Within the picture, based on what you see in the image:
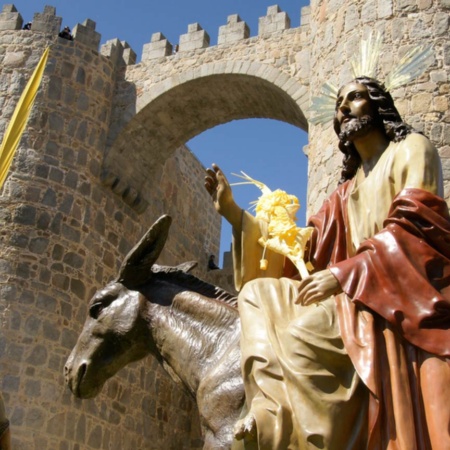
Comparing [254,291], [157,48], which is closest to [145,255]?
[254,291]

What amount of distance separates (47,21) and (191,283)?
9558 millimetres

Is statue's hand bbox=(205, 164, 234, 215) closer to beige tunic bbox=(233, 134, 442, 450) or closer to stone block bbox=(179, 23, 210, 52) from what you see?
beige tunic bbox=(233, 134, 442, 450)

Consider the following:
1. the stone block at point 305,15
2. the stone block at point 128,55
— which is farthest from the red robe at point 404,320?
the stone block at point 128,55

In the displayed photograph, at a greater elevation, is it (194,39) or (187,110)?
(194,39)

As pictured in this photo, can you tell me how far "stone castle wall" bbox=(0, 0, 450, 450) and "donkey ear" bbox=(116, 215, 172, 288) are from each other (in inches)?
191

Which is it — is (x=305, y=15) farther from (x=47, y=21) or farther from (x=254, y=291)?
(x=254, y=291)

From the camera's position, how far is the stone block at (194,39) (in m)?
12.7

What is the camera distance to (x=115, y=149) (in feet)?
40.3

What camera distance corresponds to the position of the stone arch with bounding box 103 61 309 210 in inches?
466

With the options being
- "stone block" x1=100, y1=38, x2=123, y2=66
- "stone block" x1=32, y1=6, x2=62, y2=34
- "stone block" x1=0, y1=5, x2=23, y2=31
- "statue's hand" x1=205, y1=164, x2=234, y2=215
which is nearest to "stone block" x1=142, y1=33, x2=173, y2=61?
"stone block" x1=100, y1=38, x2=123, y2=66

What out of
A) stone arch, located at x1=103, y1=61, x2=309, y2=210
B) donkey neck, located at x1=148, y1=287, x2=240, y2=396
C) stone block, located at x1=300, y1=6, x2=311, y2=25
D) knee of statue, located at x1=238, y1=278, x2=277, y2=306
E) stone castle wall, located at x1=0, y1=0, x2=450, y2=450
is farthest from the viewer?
stone block, located at x1=300, y1=6, x2=311, y2=25

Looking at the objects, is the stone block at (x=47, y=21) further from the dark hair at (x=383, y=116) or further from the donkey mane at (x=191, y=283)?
the dark hair at (x=383, y=116)

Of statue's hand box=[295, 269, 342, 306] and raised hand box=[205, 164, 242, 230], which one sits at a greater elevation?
raised hand box=[205, 164, 242, 230]

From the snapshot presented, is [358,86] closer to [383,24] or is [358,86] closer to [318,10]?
[383,24]
